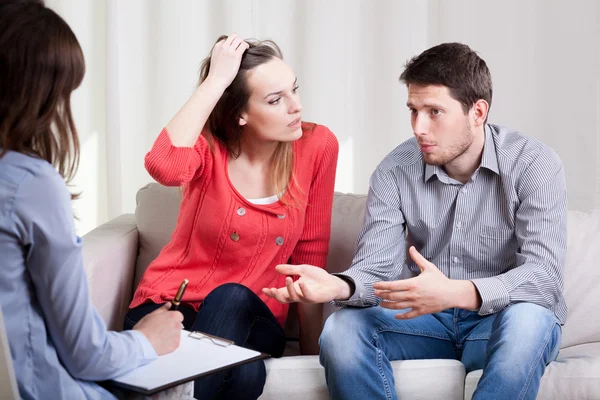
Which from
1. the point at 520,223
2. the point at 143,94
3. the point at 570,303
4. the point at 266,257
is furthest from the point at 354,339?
the point at 143,94

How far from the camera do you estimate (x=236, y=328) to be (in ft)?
6.01

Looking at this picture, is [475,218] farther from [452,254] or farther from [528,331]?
[528,331]

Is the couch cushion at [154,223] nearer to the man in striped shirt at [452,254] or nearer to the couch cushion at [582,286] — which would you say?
the man in striped shirt at [452,254]

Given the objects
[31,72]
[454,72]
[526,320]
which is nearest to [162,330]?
[31,72]

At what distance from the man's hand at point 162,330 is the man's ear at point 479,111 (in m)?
1.03

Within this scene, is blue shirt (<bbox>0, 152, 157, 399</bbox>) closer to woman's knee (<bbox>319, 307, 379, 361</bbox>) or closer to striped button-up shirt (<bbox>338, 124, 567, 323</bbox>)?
woman's knee (<bbox>319, 307, 379, 361</bbox>)

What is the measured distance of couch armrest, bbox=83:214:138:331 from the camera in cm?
200

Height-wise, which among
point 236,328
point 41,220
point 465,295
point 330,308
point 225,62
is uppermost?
point 225,62

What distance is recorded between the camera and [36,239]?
106 cm

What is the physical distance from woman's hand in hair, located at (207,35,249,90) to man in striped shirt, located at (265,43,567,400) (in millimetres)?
448

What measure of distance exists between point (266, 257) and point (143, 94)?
1572 millimetres

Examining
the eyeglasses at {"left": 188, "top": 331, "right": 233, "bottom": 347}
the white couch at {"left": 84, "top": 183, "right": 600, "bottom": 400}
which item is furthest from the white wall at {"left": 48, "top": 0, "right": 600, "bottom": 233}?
the eyeglasses at {"left": 188, "top": 331, "right": 233, "bottom": 347}

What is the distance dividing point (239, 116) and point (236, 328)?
0.59m

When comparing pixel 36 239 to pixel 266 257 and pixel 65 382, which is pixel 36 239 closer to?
pixel 65 382
